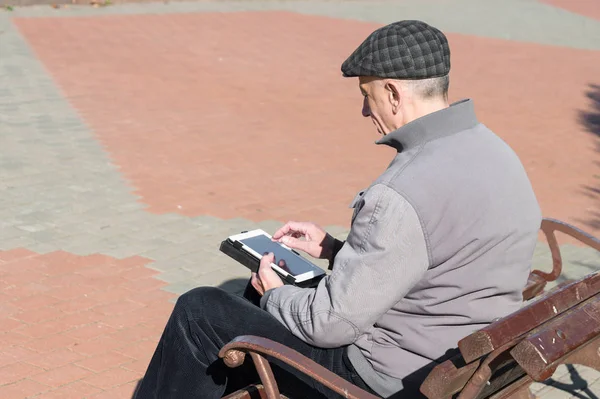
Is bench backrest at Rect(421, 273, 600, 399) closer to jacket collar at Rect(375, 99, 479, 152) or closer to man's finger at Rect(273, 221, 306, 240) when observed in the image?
jacket collar at Rect(375, 99, 479, 152)

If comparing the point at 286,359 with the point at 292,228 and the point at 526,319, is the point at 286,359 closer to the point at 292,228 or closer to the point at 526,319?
the point at 526,319

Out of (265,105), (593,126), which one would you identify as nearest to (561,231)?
Result: (265,105)

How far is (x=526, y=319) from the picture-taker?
2.39 m

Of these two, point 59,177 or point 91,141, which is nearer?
point 59,177

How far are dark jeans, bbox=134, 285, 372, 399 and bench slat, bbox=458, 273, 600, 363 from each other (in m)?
0.54

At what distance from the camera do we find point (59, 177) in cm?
690

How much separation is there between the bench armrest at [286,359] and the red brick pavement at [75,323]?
1.51 m

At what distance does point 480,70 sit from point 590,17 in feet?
20.3

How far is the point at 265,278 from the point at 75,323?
2.03 m

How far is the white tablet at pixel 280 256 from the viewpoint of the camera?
10.2 feet

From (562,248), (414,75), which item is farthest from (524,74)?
(414,75)

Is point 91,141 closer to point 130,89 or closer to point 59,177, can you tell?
point 59,177

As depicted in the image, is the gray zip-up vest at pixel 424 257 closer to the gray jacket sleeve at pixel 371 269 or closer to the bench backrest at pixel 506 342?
the gray jacket sleeve at pixel 371 269

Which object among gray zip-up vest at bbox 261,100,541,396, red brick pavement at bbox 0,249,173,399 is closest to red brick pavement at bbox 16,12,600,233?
red brick pavement at bbox 0,249,173,399
